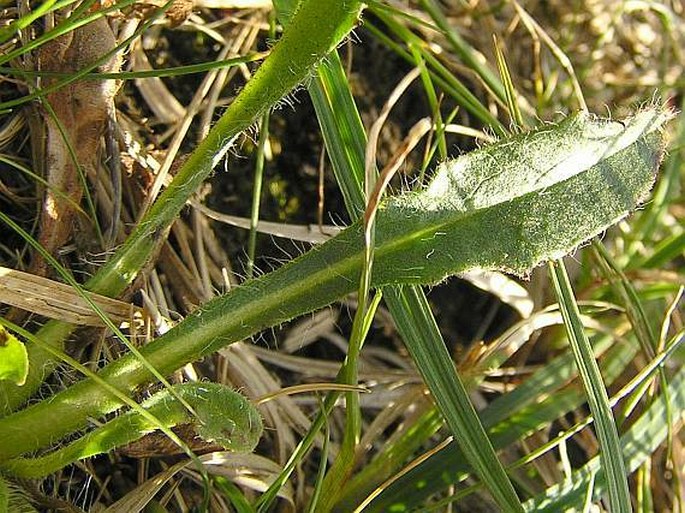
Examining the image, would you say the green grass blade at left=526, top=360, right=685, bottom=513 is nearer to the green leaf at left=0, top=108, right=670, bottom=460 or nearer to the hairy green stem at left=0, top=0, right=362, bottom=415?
the green leaf at left=0, top=108, right=670, bottom=460

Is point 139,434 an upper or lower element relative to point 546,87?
lower

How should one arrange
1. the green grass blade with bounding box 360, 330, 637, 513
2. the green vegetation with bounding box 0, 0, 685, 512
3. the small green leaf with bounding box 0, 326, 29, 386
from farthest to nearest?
the green grass blade with bounding box 360, 330, 637, 513 → the green vegetation with bounding box 0, 0, 685, 512 → the small green leaf with bounding box 0, 326, 29, 386

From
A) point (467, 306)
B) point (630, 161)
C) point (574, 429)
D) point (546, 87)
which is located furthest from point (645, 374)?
point (546, 87)

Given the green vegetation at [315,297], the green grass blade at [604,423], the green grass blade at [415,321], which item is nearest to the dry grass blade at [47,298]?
the green vegetation at [315,297]

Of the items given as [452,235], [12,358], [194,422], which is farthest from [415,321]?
[12,358]

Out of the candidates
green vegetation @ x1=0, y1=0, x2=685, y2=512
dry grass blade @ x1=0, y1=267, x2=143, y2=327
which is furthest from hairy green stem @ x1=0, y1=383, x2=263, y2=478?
dry grass blade @ x1=0, y1=267, x2=143, y2=327

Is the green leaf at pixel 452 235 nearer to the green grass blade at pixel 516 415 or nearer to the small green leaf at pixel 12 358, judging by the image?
the small green leaf at pixel 12 358

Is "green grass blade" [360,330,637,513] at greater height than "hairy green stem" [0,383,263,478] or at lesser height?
lesser

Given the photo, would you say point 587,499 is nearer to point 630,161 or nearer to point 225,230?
point 630,161

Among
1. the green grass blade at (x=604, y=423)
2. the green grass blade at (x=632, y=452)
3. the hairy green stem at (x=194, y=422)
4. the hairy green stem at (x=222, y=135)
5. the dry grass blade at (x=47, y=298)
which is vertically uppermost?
the hairy green stem at (x=222, y=135)
